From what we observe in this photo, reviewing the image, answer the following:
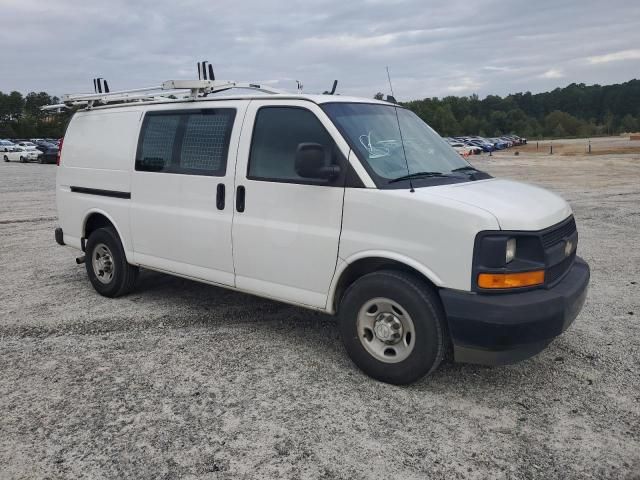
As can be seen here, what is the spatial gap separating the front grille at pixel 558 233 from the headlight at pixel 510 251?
21 centimetres

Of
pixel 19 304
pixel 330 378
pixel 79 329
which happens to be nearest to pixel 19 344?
pixel 79 329

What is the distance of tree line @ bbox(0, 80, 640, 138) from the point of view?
11788cm

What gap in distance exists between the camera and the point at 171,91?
5.21 metres

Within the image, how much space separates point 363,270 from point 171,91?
2577 mm

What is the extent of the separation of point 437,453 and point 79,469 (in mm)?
1954

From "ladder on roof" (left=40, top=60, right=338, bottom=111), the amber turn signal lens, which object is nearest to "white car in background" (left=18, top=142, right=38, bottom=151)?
"ladder on roof" (left=40, top=60, right=338, bottom=111)

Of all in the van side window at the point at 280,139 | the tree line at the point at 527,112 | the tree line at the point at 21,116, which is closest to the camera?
the van side window at the point at 280,139

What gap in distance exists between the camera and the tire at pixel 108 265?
231 inches

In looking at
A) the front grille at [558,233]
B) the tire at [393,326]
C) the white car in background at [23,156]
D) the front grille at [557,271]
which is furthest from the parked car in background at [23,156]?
the front grille at [557,271]

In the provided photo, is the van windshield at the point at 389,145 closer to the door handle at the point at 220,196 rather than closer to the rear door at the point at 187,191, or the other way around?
the rear door at the point at 187,191

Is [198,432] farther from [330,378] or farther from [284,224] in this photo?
[284,224]

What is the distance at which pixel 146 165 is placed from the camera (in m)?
5.39

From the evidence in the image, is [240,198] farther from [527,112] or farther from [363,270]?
[527,112]

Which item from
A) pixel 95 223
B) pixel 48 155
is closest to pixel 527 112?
pixel 48 155
